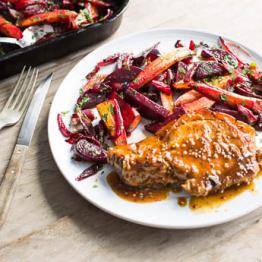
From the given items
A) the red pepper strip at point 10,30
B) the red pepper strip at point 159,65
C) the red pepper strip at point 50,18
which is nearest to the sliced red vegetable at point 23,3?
the red pepper strip at point 50,18

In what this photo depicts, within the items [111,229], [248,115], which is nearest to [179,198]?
[111,229]

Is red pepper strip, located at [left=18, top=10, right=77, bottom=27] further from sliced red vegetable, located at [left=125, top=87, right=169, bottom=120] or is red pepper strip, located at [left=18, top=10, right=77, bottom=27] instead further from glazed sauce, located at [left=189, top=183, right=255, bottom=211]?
glazed sauce, located at [left=189, top=183, right=255, bottom=211]

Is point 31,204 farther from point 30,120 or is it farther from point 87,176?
point 30,120

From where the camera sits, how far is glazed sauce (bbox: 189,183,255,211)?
8.84 feet

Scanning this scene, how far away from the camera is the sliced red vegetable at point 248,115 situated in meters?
3.14

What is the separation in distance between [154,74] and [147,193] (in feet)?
3.46

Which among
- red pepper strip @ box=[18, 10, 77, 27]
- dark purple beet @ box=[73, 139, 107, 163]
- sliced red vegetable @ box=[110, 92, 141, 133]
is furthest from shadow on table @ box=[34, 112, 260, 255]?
red pepper strip @ box=[18, 10, 77, 27]

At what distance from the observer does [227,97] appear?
3.27m

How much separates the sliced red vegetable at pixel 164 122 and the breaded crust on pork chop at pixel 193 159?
0.27 m

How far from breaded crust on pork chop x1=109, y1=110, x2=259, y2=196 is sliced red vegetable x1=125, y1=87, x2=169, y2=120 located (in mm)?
339

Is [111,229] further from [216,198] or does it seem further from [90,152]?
[216,198]

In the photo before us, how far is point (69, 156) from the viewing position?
3014 millimetres

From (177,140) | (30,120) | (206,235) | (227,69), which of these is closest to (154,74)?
(227,69)

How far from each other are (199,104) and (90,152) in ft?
2.97
